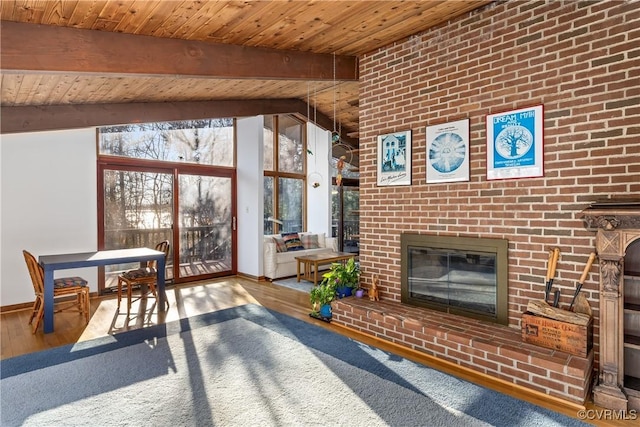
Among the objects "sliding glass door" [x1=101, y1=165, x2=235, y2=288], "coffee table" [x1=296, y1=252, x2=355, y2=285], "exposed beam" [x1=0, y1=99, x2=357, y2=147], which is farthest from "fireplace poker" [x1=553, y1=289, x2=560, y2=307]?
"sliding glass door" [x1=101, y1=165, x2=235, y2=288]

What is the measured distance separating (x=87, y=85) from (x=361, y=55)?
2.89 m

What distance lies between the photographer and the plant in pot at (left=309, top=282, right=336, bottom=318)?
414 centimetres

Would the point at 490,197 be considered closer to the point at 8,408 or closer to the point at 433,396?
the point at 433,396

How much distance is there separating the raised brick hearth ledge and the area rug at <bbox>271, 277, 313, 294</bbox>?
6.17 feet

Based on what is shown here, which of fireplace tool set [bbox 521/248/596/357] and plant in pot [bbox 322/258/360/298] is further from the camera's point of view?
plant in pot [bbox 322/258/360/298]

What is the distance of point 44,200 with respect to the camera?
15.9ft

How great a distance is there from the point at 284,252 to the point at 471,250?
3951 millimetres

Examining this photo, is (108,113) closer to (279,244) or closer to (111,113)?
(111,113)

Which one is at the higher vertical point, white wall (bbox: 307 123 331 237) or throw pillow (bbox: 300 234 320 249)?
white wall (bbox: 307 123 331 237)

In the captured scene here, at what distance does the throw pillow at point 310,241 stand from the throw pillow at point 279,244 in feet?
1.77

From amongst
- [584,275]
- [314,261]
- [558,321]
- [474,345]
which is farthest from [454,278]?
[314,261]

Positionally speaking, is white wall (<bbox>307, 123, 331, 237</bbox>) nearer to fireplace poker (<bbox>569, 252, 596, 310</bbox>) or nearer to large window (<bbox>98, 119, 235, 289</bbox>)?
large window (<bbox>98, 119, 235, 289</bbox>)

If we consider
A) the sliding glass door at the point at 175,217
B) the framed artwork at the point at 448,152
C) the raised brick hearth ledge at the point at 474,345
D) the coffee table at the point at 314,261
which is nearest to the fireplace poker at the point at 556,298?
the raised brick hearth ledge at the point at 474,345

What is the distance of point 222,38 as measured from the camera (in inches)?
127
